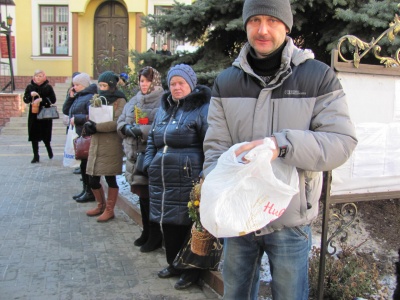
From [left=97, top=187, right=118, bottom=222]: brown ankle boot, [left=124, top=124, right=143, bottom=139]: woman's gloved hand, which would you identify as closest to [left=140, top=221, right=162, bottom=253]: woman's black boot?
[left=124, top=124, right=143, bottom=139]: woman's gloved hand

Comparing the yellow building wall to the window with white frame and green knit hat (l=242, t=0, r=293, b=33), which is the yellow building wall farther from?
green knit hat (l=242, t=0, r=293, b=33)

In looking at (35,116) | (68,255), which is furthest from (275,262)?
(35,116)

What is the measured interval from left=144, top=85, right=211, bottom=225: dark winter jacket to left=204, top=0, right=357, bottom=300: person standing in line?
1.42m

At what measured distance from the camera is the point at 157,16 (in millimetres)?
5629

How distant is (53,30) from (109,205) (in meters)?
14.8

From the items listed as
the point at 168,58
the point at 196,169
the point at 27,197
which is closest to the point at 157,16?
the point at 168,58

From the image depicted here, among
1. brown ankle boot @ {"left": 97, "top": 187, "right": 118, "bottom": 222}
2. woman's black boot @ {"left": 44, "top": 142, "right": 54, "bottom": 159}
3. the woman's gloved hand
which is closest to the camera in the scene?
the woman's gloved hand

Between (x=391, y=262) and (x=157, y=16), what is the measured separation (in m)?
4.00

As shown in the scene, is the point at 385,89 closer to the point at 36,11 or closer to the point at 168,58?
the point at 168,58

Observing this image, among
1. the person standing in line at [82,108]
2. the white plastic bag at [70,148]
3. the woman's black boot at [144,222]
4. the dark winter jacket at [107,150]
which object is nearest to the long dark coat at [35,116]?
the white plastic bag at [70,148]

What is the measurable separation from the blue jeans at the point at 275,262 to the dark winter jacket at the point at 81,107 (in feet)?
13.7

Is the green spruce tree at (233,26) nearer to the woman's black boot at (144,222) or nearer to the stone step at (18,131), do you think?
the woman's black boot at (144,222)

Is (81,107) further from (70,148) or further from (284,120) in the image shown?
(284,120)

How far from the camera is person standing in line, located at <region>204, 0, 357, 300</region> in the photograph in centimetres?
188
